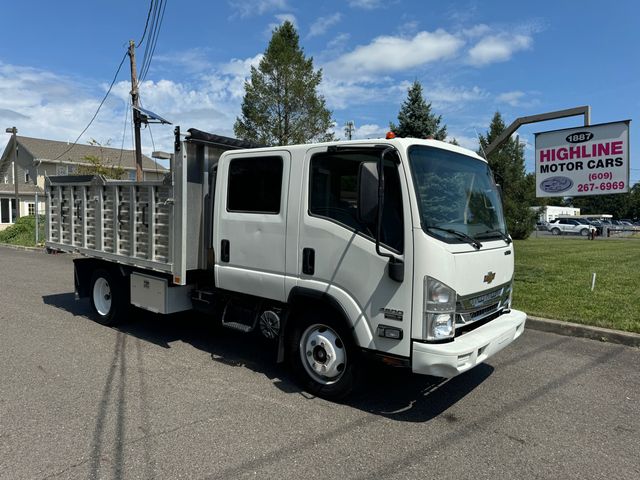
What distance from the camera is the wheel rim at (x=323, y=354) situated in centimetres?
442

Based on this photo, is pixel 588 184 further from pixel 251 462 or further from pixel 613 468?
pixel 251 462

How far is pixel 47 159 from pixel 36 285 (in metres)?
29.0

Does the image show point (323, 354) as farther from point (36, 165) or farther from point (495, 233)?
point (36, 165)

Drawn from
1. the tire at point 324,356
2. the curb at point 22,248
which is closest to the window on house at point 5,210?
the curb at point 22,248

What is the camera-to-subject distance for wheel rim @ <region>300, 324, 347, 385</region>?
174 inches

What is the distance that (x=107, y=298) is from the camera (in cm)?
728

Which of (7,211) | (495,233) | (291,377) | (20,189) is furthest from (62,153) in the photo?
(495,233)

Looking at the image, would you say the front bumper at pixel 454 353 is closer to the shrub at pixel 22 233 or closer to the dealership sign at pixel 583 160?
the dealership sign at pixel 583 160

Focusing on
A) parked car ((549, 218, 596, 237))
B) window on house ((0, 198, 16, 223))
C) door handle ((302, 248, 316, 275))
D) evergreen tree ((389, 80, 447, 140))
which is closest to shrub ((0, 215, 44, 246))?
window on house ((0, 198, 16, 223))

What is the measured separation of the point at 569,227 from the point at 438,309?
50563mm

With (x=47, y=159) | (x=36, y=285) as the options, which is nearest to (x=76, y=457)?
(x=36, y=285)

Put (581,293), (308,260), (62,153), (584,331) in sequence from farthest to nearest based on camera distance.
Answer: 1. (62,153)
2. (581,293)
3. (584,331)
4. (308,260)

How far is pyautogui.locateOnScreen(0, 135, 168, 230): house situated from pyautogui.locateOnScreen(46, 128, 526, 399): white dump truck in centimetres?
2999

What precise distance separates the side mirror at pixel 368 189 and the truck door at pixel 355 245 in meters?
0.15
